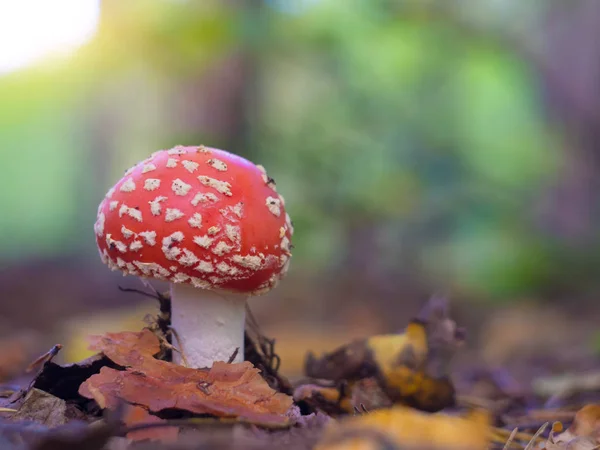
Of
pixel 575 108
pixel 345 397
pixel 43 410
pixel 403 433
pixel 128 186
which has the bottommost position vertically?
pixel 345 397

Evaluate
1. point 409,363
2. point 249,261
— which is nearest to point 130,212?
point 249,261

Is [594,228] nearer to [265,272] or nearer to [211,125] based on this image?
[211,125]

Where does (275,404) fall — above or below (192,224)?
below

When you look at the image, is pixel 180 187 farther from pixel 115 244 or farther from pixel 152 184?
pixel 115 244

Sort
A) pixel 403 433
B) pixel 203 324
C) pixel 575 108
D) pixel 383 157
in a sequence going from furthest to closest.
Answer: pixel 575 108 → pixel 383 157 → pixel 203 324 → pixel 403 433

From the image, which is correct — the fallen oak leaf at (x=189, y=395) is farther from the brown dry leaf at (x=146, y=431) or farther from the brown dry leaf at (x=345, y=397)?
the brown dry leaf at (x=345, y=397)

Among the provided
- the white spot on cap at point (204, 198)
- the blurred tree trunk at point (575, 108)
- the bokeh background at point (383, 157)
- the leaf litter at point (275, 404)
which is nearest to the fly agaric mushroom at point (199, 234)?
the white spot on cap at point (204, 198)

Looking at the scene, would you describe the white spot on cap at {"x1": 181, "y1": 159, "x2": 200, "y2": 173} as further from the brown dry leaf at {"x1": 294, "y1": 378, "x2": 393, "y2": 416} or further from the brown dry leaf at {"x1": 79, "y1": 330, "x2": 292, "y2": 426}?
the brown dry leaf at {"x1": 294, "y1": 378, "x2": 393, "y2": 416}
